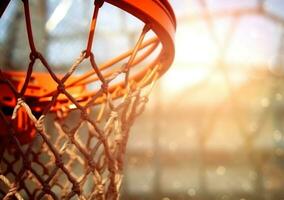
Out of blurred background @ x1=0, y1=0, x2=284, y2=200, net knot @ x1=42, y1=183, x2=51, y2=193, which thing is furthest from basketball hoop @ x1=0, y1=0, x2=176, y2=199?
blurred background @ x1=0, y1=0, x2=284, y2=200

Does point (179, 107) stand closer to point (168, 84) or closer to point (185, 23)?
point (168, 84)

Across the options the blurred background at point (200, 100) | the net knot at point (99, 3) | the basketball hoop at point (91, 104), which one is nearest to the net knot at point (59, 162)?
the basketball hoop at point (91, 104)

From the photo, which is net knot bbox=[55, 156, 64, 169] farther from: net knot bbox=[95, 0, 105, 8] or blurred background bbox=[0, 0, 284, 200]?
blurred background bbox=[0, 0, 284, 200]

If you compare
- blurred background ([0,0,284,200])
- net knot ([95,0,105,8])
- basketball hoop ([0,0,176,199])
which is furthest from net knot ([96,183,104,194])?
blurred background ([0,0,284,200])

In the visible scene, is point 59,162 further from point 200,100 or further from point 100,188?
point 200,100

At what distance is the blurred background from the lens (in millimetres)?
3045

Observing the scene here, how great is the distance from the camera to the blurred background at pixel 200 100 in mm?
3045

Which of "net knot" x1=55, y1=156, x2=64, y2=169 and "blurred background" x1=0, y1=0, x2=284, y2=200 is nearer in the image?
"net knot" x1=55, y1=156, x2=64, y2=169

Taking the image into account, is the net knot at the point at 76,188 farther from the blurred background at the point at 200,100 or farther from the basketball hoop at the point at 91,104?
the blurred background at the point at 200,100

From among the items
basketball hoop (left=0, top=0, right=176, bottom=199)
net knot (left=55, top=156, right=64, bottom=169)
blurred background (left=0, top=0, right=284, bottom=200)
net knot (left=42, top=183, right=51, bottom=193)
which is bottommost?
net knot (left=42, top=183, right=51, bottom=193)

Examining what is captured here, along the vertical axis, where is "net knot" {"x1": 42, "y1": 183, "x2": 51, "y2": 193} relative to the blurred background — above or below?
below

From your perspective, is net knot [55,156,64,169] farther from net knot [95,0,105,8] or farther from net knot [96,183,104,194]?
net knot [95,0,105,8]

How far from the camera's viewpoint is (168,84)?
315cm

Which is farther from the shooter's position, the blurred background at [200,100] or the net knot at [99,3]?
the blurred background at [200,100]
